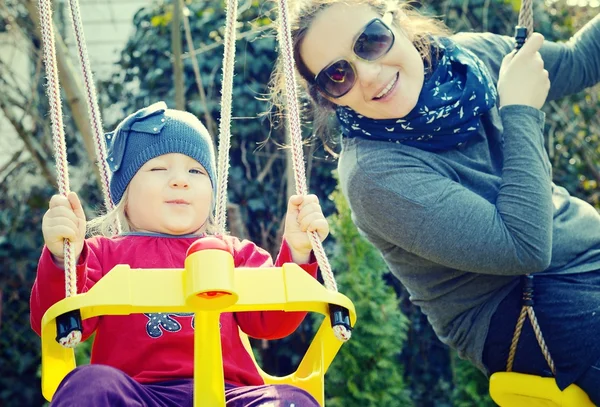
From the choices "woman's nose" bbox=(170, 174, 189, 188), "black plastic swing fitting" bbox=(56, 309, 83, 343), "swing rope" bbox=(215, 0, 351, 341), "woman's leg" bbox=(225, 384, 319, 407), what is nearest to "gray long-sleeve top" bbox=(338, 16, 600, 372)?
"swing rope" bbox=(215, 0, 351, 341)

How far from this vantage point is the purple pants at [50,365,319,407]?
5.00 feet

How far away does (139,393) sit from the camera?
1.64 meters

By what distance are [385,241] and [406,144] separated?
0.80 feet

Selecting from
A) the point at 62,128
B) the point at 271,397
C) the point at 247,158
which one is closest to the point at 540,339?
the point at 271,397

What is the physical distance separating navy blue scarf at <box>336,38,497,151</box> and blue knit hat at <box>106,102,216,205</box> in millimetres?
372

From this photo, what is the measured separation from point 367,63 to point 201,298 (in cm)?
82

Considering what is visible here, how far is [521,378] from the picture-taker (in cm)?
212

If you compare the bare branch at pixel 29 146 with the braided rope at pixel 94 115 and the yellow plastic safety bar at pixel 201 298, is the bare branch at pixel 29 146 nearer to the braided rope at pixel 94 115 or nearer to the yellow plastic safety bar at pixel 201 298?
the braided rope at pixel 94 115

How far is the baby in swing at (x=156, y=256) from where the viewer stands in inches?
66.4

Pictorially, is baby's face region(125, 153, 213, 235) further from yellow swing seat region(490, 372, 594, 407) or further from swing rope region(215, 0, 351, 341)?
yellow swing seat region(490, 372, 594, 407)

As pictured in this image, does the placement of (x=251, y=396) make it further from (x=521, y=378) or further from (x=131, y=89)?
(x=131, y=89)

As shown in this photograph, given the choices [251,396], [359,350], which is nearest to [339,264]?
[359,350]

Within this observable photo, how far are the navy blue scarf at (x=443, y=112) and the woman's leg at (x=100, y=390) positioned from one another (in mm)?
862

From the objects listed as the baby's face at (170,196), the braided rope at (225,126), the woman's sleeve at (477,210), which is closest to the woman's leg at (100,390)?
the baby's face at (170,196)
